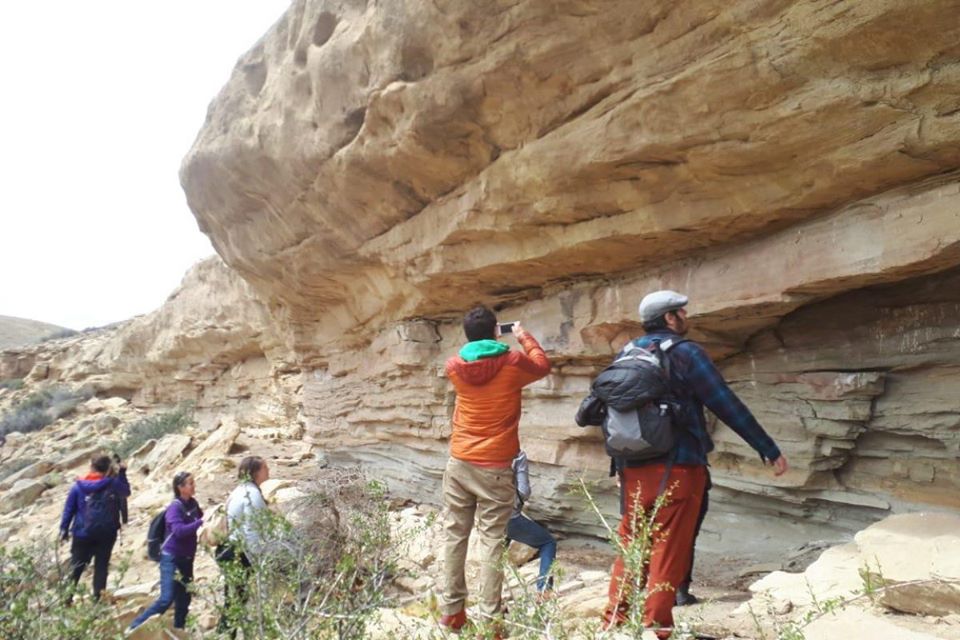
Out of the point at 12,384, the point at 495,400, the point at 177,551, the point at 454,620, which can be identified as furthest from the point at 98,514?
the point at 12,384

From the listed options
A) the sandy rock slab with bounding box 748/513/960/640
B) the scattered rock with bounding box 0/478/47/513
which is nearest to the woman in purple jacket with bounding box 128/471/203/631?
the sandy rock slab with bounding box 748/513/960/640

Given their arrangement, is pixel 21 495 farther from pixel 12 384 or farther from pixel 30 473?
pixel 12 384

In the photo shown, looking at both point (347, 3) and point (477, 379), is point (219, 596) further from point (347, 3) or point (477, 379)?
point (347, 3)

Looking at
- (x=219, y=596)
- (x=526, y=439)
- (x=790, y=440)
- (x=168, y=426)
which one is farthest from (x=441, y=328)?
(x=168, y=426)

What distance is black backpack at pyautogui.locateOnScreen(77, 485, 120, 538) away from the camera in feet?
16.5

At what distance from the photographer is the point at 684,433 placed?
2551 mm

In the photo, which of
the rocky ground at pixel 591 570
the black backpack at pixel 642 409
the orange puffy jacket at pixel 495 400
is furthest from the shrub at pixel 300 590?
the black backpack at pixel 642 409

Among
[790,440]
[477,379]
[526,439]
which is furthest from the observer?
[526,439]

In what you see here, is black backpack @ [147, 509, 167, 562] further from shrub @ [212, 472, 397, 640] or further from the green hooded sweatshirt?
the green hooded sweatshirt

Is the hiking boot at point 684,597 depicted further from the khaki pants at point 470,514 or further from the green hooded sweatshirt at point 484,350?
the green hooded sweatshirt at point 484,350

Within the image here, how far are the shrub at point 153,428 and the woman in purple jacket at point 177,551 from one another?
1154 cm

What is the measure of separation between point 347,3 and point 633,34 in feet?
9.14

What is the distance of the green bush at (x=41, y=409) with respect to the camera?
20062 mm

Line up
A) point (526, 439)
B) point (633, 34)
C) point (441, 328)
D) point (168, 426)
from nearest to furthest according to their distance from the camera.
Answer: point (633, 34) → point (526, 439) → point (441, 328) → point (168, 426)
